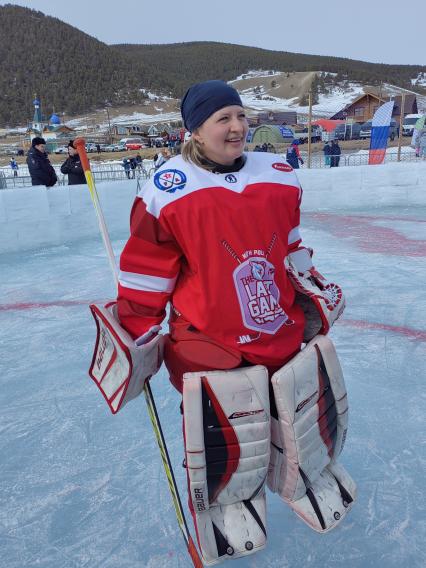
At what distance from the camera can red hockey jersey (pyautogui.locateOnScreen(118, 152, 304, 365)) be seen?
4.17 feet

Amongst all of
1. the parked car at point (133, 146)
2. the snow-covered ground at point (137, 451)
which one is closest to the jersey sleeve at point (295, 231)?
the snow-covered ground at point (137, 451)

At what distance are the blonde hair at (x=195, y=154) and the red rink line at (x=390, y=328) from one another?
2.32 m

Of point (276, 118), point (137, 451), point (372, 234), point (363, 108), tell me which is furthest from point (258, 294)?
point (363, 108)

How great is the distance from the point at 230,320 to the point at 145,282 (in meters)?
0.25

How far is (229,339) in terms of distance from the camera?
1.33 metres

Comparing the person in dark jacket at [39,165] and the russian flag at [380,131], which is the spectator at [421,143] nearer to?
the russian flag at [380,131]

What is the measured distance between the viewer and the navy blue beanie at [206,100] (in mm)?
1331

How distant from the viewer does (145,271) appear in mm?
1352

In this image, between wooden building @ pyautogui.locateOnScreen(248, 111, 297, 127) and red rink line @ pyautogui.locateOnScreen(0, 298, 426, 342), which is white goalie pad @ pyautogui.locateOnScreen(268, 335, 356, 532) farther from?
wooden building @ pyautogui.locateOnScreen(248, 111, 297, 127)

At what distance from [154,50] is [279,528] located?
161 meters

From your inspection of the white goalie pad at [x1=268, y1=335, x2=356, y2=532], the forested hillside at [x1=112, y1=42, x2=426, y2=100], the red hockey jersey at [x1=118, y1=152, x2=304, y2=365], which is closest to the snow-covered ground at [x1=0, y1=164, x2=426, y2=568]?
the white goalie pad at [x1=268, y1=335, x2=356, y2=532]

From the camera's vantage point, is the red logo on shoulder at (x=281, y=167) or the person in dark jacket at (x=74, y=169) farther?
the person in dark jacket at (x=74, y=169)

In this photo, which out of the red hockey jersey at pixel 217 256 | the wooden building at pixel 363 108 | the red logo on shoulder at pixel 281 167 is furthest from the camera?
the wooden building at pixel 363 108

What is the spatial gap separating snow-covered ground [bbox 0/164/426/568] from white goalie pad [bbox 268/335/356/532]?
26 cm
